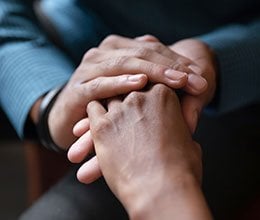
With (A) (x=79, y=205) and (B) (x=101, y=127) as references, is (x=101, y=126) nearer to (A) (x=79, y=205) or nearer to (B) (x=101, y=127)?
(B) (x=101, y=127)

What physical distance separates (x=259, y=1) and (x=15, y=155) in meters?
0.97

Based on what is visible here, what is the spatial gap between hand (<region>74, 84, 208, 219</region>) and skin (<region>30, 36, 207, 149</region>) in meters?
0.02

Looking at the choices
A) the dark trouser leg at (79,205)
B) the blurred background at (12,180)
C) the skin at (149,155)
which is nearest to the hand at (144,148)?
the skin at (149,155)

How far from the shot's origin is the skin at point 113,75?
0.70 m

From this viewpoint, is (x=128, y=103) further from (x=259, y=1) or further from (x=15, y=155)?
(x=15, y=155)

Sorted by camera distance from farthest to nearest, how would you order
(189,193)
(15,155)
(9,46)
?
(15,155) < (9,46) < (189,193)

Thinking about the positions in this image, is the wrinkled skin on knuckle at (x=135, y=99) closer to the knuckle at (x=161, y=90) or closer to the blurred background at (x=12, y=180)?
the knuckle at (x=161, y=90)

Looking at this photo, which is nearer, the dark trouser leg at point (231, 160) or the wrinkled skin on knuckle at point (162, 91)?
the wrinkled skin on knuckle at point (162, 91)

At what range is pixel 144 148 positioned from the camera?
24.2 inches

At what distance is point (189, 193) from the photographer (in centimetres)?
57

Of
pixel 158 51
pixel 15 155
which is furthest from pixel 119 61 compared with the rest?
pixel 15 155

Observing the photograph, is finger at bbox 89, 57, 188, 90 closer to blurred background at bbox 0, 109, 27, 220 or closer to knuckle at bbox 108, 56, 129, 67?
knuckle at bbox 108, 56, 129, 67

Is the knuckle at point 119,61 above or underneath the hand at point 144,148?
above

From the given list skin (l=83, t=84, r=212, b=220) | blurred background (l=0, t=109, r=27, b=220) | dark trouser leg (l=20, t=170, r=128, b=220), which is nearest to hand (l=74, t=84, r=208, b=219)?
skin (l=83, t=84, r=212, b=220)
